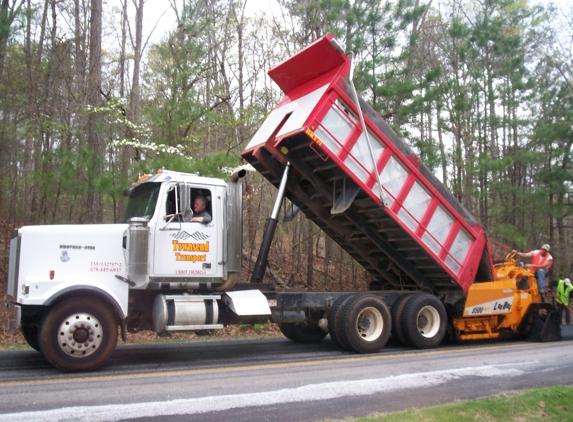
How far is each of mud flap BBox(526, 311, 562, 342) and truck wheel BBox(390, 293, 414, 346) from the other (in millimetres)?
2898

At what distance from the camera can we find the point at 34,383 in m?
5.98

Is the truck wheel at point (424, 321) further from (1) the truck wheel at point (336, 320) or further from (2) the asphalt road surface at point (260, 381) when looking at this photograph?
(1) the truck wheel at point (336, 320)

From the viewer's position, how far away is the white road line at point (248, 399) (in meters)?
4.72

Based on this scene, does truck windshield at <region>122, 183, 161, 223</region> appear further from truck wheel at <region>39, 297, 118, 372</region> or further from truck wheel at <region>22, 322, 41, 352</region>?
truck wheel at <region>22, 322, 41, 352</region>

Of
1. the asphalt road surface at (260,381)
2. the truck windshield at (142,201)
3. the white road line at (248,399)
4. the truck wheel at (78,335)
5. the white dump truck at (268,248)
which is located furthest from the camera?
the truck windshield at (142,201)

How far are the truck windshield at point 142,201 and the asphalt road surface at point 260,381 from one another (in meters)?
2.08

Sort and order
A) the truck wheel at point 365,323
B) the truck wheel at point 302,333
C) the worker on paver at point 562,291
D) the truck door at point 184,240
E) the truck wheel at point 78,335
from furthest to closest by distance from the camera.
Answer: the worker on paver at point 562,291
the truck wheel at point 302,333
the truck wheel at point 365,323
the truck door at point 184,240
the truck wheel at point 78,335

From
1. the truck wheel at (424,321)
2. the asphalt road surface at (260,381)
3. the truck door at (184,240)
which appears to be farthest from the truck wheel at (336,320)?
the truck door at (184,240)

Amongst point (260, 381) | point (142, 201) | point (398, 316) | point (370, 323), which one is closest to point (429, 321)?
point (398, 316)

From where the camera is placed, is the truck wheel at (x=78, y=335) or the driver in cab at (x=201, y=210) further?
the driver in cab at (x=201, y=210)

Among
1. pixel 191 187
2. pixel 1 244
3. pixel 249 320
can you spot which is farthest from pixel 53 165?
pixel 249 320

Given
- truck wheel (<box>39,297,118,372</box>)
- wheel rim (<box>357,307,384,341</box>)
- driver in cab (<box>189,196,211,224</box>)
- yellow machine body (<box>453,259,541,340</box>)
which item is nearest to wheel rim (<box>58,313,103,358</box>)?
truck wheel (<box>39,297,118,372</box>)

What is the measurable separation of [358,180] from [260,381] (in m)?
3.35

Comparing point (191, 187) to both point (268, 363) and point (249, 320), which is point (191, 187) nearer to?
point (249, 320)
